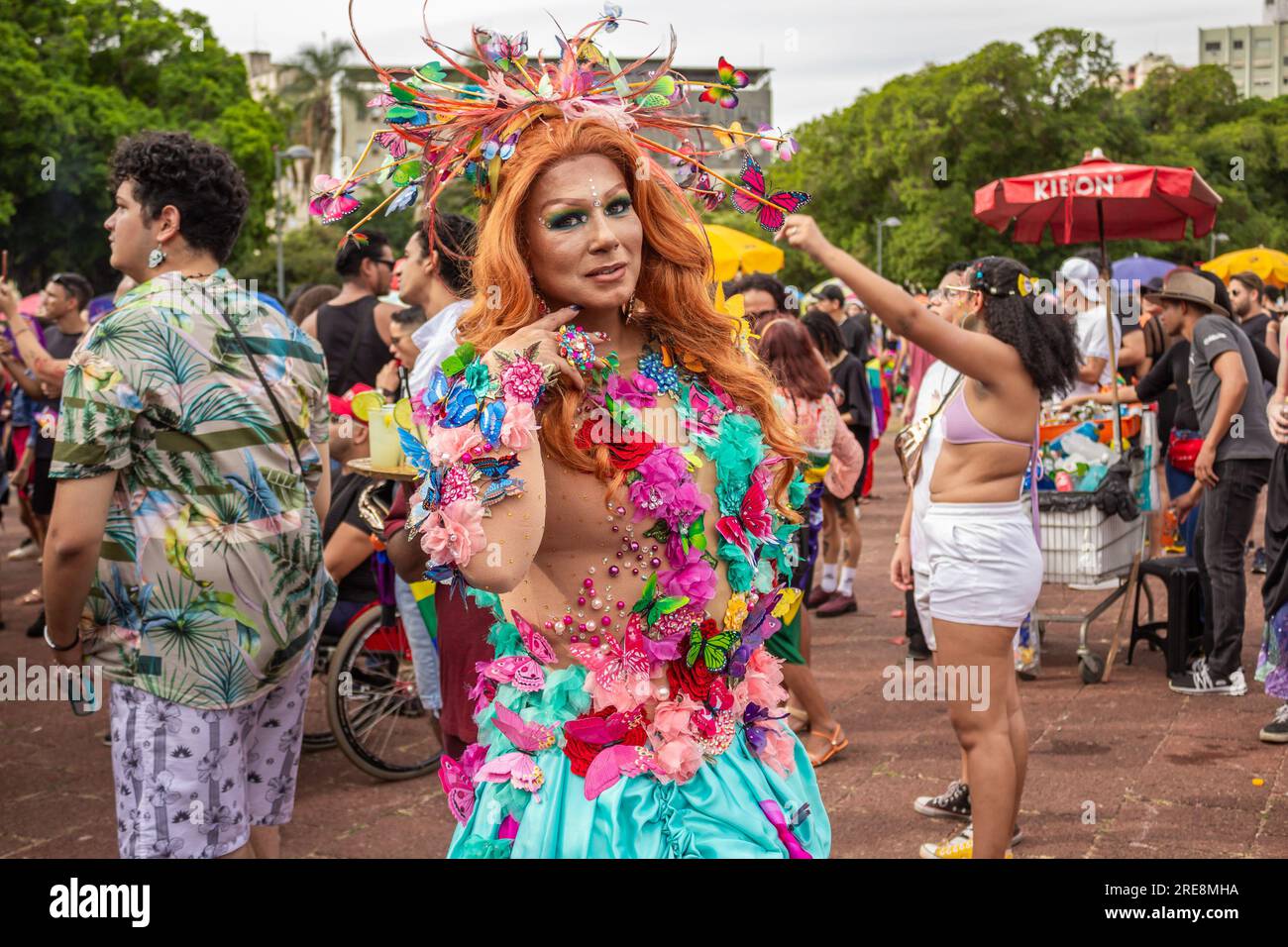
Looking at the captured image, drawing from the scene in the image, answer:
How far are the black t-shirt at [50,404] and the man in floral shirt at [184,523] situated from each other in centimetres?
461

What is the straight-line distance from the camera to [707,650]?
231 cm

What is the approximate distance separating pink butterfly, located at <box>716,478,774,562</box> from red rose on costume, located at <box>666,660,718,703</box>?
224 mm

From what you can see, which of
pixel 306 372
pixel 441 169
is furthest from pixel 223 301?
pixel 441 169

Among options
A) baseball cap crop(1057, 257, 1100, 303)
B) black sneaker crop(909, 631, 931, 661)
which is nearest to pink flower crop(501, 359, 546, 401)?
black sneaker crop(909, 631, 931, 661)

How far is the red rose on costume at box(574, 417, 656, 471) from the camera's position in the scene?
225cm

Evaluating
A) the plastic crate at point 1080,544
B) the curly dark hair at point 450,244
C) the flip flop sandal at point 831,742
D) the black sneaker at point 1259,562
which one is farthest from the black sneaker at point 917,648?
the curly dark hair at point 450,244

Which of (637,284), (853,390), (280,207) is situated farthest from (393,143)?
(280,207)

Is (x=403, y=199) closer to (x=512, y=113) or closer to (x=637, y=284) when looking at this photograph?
(x=512, y=113)

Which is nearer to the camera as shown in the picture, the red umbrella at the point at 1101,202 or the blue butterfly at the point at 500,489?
the blue butterfly at the point at 500,489

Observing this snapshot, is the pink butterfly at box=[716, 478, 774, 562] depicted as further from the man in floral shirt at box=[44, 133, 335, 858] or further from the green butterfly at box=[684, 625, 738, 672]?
the man in floral shirt at box=[44, 133, 335, 858]

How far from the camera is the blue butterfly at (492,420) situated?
2053mm

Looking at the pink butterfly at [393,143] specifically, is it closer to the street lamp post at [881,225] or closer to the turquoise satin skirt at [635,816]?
the turquoise satin skirt at [635,816]

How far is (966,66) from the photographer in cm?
4062
